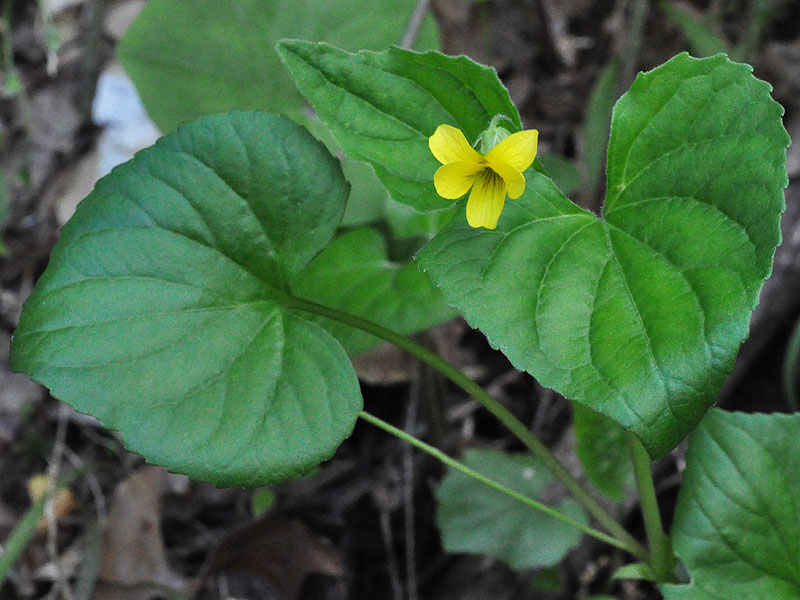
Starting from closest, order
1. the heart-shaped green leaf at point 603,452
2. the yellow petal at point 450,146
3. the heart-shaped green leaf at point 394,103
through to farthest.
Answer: the yellow petal at point 450,146 < the heart-shaped green leaf at point 394,103 < the heart-shaped green leaf at point 603,452

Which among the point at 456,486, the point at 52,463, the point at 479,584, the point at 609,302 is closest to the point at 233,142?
the point at 609,302

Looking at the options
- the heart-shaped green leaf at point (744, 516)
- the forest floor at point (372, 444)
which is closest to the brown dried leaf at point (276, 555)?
the forest floor at point (372, 444)

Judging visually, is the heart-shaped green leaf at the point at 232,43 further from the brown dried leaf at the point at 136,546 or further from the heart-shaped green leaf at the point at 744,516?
the heart-shaped green leaf at the point at 744,516

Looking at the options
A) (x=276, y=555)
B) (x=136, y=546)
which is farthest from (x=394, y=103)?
(x=136, y=546)

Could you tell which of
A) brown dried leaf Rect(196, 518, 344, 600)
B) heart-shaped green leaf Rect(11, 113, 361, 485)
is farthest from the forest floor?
heart-shaped green leaf Rect(11, 113, 361, 485)

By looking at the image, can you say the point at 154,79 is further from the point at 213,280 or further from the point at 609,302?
the point at 609,302

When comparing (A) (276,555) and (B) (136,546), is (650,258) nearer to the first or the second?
(A) (276,555)
